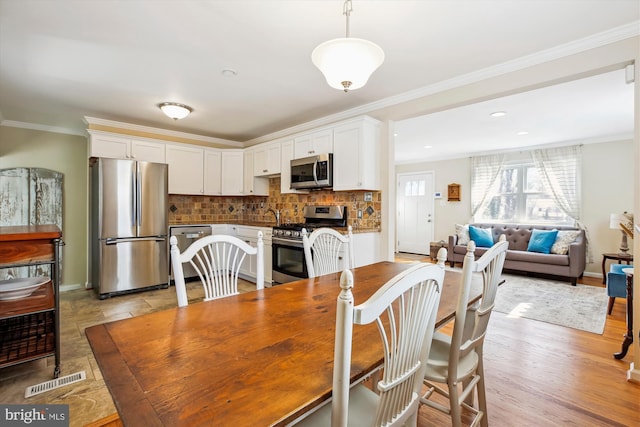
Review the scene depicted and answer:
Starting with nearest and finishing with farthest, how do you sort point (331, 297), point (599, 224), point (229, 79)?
point (331, 297), point (229, 79), point (599, 224)

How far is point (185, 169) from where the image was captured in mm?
4699

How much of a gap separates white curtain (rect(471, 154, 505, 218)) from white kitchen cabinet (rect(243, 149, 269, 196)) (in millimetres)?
4464

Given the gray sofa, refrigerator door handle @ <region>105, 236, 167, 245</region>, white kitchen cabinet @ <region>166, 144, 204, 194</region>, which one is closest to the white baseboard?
refrigerator door handle @ <region>105, 236, 167, 245</region>

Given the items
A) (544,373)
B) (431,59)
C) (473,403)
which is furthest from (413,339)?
(431,59)

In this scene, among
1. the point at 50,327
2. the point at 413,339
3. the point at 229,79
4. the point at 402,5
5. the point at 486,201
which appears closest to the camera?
the point at 413,339

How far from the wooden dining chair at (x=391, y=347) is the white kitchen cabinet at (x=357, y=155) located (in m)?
2.59

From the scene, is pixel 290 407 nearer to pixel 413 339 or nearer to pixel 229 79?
pixel 413 339

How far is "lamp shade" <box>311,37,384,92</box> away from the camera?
1.57m

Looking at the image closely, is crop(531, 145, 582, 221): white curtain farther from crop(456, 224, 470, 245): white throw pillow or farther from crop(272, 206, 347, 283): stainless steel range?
crop(272, 206, 347, 283): stainless steel range

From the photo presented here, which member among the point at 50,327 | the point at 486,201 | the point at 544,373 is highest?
the point at 486,201

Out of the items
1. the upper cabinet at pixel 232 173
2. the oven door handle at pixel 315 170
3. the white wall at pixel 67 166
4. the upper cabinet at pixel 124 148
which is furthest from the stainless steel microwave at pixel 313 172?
the white wall at pixel 67 166

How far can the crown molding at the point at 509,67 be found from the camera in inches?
80.7

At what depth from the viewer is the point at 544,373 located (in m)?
2.19

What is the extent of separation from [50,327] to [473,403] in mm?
3133
